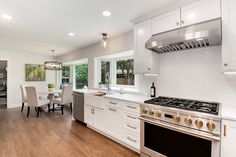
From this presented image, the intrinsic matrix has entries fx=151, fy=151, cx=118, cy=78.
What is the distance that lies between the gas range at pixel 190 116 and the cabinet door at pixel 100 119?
4.26 ft

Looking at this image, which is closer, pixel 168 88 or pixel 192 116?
pixel 192 116

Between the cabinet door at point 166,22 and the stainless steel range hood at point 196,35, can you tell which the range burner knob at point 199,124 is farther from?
the cabinet door at point 166,22

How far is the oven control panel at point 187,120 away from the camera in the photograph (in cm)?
158

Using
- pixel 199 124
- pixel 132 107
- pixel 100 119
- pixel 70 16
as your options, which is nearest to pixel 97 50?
pixel 70 16

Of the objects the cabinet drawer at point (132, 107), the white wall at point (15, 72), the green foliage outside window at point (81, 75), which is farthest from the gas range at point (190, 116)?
the white wall at point (15, 72)

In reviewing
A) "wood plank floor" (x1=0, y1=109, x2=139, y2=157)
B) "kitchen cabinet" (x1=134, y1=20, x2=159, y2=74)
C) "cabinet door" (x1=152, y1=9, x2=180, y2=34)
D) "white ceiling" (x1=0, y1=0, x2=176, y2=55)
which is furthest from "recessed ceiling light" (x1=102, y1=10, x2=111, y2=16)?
→ "wood plank floor" (x1=0, y1=109, x2=139, y2=157)

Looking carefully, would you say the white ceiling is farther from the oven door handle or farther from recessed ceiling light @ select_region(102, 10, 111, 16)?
the oven door handle

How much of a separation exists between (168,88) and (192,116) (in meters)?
0.93

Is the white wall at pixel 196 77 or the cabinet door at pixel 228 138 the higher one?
the white wall at pixel 196 77

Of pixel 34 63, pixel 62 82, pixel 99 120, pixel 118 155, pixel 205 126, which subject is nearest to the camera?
pixel 205 126

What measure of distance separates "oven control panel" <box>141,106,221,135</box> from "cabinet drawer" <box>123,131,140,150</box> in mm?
561

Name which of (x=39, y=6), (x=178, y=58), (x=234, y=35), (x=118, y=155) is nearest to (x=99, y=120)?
(x=118, y=155)

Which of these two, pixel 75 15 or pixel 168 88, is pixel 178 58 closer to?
pixel 168 88

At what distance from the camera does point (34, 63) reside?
6.91 meters
